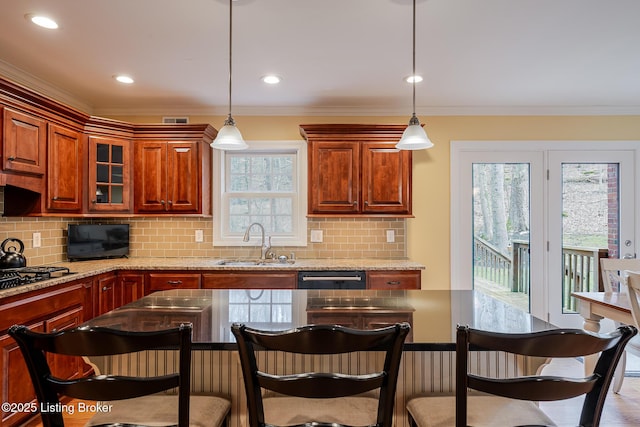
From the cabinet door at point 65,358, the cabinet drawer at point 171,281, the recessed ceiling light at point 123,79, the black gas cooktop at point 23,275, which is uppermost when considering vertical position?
the recessed ceiling light at point 123,79

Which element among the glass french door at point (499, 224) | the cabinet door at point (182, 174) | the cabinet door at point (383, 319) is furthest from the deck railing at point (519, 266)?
the cabinet door at point (182, 174)

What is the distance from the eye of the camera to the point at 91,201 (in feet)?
11.2

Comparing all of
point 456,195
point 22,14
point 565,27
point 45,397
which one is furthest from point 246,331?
point 456,195

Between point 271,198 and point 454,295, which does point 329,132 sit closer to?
point 271,198

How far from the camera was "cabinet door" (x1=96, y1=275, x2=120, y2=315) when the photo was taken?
3.05 metres

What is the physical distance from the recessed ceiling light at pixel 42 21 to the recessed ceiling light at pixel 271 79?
57.0 inches

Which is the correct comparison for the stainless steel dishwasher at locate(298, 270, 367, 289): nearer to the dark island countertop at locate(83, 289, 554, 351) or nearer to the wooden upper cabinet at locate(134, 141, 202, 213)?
the dark island countertop at locate(83, 289, 554, 351)

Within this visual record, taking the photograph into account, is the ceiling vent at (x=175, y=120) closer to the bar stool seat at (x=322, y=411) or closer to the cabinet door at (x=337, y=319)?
the cabinet door at (x=337, y=319)

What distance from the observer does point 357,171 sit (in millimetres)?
3668

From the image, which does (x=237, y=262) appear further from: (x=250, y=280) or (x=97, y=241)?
(x=97, y=241)

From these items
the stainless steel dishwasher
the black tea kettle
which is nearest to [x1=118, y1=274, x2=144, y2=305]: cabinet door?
the black tea kettle

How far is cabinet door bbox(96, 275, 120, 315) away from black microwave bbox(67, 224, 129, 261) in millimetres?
516

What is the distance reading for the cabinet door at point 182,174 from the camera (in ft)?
12.1

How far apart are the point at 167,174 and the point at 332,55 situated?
199 cm
